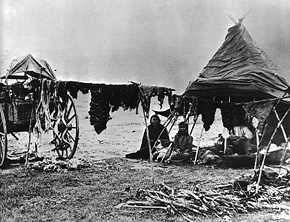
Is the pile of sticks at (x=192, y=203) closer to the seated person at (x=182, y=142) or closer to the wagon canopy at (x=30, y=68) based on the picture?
the seated person at (x=182, y=142)

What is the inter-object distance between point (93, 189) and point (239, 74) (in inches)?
208

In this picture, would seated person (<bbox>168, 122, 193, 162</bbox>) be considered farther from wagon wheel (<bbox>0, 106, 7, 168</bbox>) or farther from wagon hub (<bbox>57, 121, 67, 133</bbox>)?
wagon wheel (<bbox>0, 106, 7, 168</bbox>)

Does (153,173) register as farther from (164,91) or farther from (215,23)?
(215,23)

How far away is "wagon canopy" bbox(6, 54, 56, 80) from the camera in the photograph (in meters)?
10.4

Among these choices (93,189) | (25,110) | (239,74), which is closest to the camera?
(93,189)

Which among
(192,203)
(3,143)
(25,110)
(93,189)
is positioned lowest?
(93,189)

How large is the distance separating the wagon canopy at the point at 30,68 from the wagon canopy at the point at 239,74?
381cm

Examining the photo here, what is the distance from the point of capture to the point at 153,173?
908 centimetres

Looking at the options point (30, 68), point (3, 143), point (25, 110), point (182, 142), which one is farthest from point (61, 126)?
point (182, 142)

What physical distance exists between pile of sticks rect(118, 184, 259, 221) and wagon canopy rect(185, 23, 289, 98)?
15.9ft

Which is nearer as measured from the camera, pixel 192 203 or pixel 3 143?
pixel 192 203

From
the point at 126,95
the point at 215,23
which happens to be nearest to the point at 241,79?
the point at 126,95

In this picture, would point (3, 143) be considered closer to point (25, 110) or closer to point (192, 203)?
point (25, 110)

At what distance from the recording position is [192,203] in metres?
5.73
